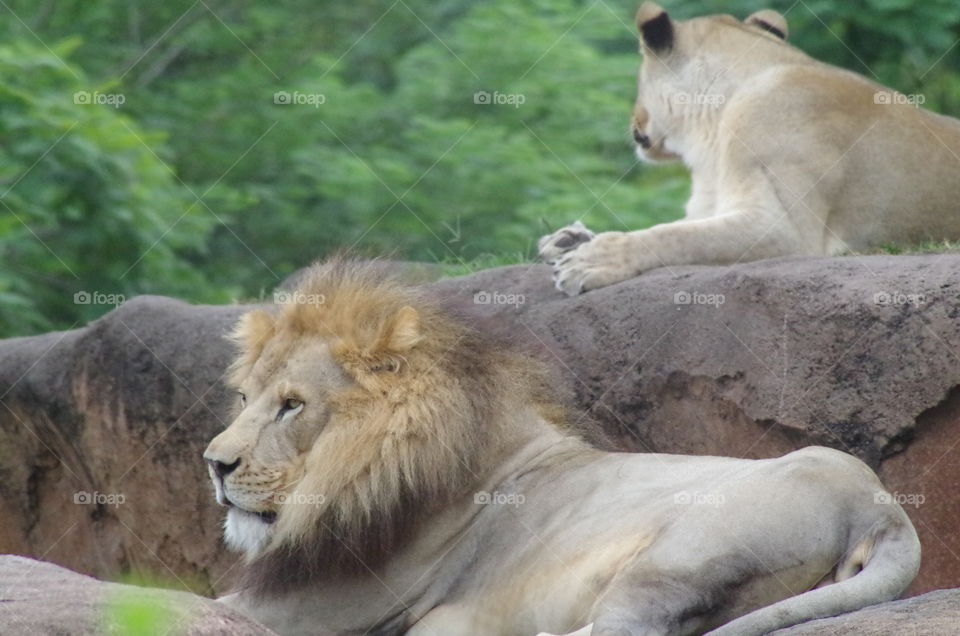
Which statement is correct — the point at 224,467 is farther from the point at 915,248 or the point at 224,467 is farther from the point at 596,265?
the point at 915,248

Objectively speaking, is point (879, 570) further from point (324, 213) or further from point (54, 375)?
point (324, 213)

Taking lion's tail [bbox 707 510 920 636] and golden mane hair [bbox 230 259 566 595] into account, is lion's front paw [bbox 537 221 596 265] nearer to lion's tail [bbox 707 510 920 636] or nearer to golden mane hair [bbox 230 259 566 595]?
golden mane hair [bbox 230 259 566 595]

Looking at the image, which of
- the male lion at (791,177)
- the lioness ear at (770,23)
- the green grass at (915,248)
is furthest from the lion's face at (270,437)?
the lioness ear at (770,23)

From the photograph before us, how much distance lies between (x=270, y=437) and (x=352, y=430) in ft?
0.83

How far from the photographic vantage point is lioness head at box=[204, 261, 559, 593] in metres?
4.64

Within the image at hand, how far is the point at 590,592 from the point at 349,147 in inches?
402

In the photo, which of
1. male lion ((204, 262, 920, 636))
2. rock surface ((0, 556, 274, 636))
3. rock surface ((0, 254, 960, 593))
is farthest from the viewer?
rock surface ((0, 254, 960, 593))

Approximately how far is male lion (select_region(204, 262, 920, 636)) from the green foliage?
5182 millimetres

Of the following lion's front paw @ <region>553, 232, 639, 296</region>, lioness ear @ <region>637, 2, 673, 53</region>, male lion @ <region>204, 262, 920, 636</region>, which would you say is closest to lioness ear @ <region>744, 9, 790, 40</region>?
lioness ear @ <region>637, 2, 673, 53</region>

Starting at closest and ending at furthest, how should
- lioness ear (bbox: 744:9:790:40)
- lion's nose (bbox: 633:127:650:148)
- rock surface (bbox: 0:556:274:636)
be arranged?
rock surface (bbox: 0:556:274:636) < lion's nose (bbox: 633:127:650:148) < lioness ear (bbox: 744:9:790:40)

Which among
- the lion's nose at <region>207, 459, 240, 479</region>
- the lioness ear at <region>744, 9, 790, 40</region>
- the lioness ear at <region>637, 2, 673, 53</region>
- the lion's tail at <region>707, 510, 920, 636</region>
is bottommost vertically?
the lion's tail at <region>707, 510, 920, 636</region>

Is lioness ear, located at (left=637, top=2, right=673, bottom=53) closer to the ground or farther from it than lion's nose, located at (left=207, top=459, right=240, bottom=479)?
farther from it

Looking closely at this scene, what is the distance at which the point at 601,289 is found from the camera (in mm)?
6141

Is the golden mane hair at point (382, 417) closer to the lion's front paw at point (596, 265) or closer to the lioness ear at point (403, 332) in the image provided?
the lioness ear at point (403, 332)
